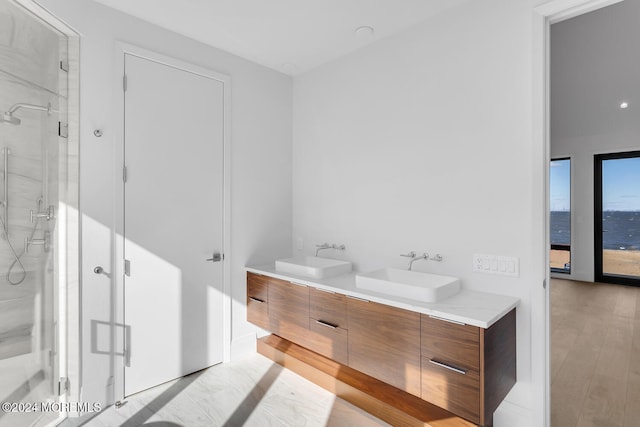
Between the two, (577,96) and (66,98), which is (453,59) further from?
(577,96)

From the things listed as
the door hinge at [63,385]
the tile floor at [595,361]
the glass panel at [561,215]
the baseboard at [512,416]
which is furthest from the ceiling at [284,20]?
the glass panel at [561,215]

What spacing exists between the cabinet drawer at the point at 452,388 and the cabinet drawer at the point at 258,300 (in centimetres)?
142

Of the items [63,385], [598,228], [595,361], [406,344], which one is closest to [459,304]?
[406,344]

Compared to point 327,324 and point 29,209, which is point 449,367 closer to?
point 327,324

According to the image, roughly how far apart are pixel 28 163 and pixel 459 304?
2550mm

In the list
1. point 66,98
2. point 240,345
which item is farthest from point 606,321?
point 66,98

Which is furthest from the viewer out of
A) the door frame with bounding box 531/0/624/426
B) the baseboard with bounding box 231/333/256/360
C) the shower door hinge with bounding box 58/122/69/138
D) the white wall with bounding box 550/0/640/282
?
the white wall with bounding box 550/0/640/282

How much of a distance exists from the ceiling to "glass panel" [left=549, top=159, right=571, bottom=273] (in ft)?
17.5

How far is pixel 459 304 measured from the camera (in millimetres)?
1888

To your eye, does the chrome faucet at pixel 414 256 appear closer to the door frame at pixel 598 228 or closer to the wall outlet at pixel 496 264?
the wall outlet at pixel 496 264

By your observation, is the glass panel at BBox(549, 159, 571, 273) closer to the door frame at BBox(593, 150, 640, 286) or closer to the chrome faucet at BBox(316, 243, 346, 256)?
the door frame at BBox(593, 150, 640, 286)

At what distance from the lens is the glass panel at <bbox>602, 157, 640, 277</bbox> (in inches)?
218

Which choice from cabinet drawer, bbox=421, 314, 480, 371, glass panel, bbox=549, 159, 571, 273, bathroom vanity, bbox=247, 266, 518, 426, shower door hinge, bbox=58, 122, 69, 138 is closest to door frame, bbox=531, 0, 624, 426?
bathroom vanity, bbox=247, 266, 518, 426

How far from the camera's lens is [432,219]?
7.85ft
